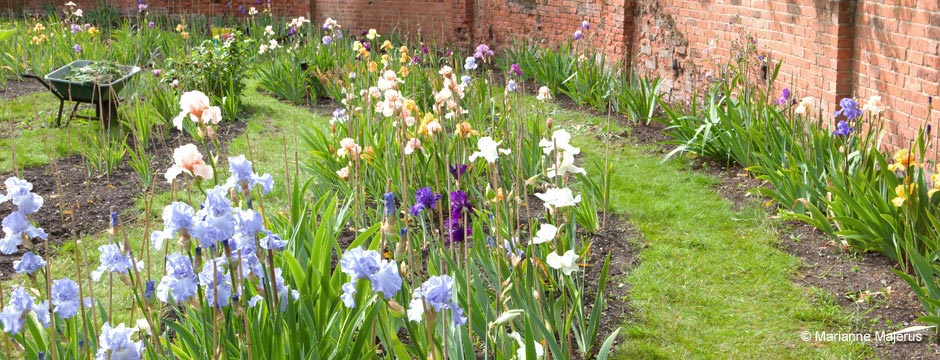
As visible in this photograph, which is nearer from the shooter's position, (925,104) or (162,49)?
(925,104)

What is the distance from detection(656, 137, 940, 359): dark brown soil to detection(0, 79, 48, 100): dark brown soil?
711 centimetres

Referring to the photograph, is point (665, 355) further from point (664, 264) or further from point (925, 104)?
point (925, 104)

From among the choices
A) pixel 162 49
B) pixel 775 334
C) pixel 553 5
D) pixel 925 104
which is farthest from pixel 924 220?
pixel 162 49

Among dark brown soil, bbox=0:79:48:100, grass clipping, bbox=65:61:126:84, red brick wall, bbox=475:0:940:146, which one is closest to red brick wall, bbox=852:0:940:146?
red brick wall, bbox=475:0:940:146

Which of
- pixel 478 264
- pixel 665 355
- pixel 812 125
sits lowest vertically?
pixel 665 355

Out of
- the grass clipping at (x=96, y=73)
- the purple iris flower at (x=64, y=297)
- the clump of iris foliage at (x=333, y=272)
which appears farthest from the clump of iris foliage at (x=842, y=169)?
the grass clipping at (x=96, y=73)

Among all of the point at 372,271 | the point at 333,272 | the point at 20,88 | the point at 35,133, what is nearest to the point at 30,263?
the point at 372,271

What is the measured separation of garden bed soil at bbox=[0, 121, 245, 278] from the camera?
501cm

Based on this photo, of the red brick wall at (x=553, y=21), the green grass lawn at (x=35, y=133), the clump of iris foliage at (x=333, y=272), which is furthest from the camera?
the red brick wall at (x=553, y=21)

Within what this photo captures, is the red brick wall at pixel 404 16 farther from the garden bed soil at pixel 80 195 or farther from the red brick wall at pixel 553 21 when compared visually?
the garden bed soil at pixel 80 195

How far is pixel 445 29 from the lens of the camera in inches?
484

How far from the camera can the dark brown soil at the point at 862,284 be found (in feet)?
11.1

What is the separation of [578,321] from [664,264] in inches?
43.3

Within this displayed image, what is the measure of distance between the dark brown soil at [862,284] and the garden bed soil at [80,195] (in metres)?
3.08
